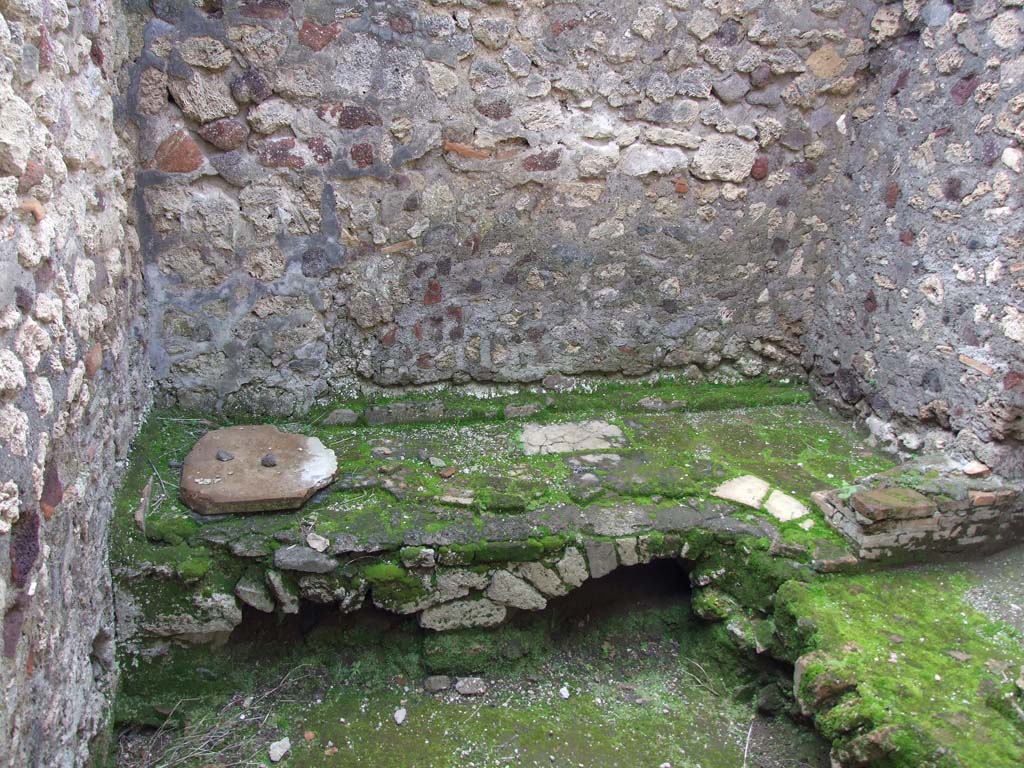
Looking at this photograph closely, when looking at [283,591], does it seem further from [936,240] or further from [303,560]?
[936,240]

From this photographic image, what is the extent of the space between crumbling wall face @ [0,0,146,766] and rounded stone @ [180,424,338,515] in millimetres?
304

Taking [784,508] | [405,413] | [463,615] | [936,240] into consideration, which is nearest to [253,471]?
[405,413]

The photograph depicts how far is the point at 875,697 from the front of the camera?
2.34 metres

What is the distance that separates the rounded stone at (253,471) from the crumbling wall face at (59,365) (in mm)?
304

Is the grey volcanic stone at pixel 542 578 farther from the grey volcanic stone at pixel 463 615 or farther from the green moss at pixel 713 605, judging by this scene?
the green moss at pixel 713 605

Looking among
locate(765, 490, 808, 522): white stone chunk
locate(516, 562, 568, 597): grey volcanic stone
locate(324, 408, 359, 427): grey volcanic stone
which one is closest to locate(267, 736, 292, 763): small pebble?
locate(516, 562, 568, 597): grey volcanic stone

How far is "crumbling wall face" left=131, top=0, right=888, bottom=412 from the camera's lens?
10.4 ft

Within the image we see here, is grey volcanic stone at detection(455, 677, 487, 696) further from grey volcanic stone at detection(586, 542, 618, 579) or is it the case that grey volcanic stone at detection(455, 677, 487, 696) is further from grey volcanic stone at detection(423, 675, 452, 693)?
grey volcanic stone at detection(586, 542, 618, 579)

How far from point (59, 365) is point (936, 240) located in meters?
3.33

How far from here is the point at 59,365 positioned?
6.91 feet

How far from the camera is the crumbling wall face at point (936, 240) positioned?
2.96m

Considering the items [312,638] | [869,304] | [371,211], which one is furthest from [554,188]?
[312,638]

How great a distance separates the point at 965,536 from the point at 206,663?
2933 millimetres

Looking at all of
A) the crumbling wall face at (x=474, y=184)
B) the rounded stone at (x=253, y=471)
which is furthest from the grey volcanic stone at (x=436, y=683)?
the crumbling wall face at (x=474, y=184)
